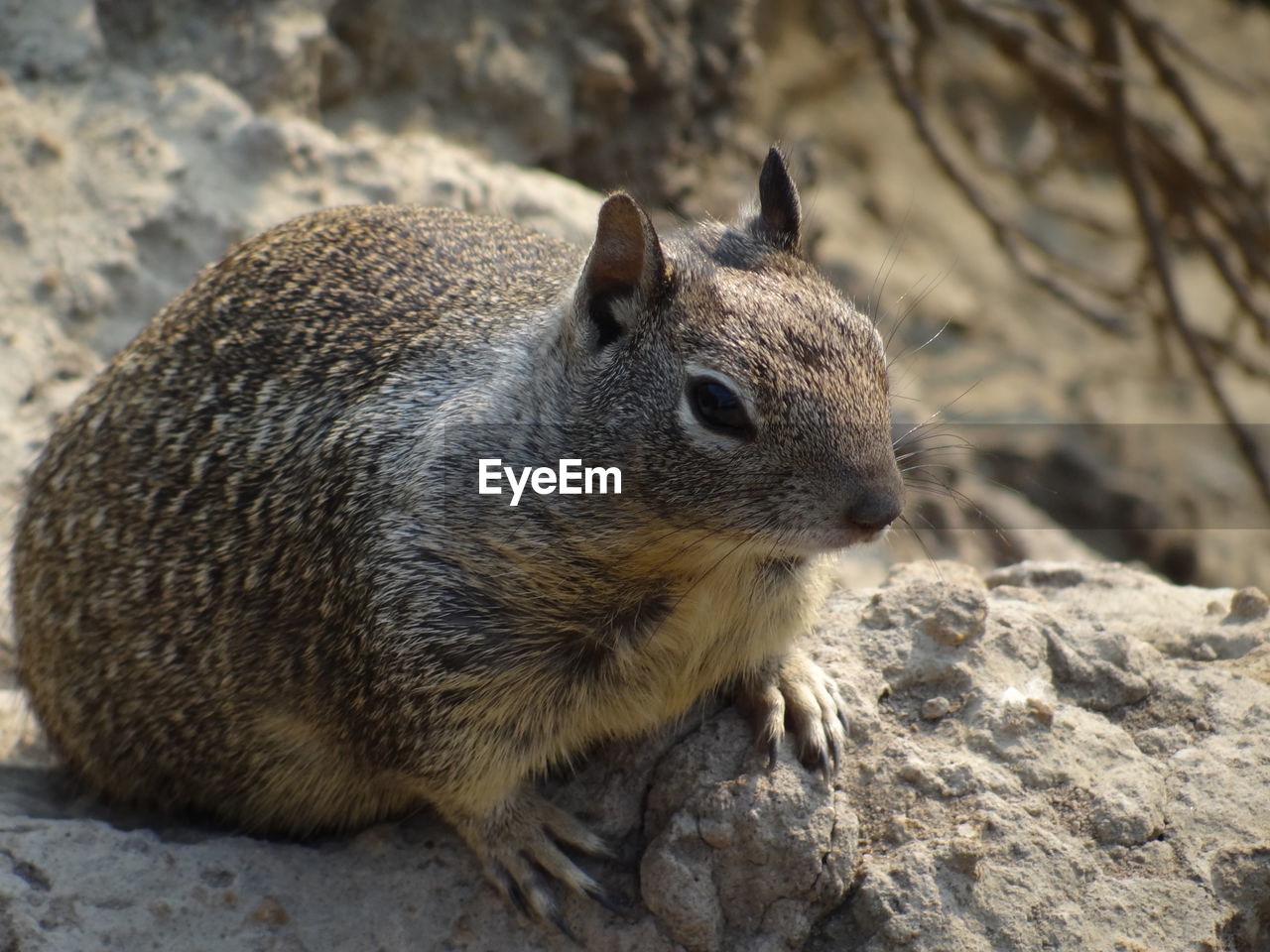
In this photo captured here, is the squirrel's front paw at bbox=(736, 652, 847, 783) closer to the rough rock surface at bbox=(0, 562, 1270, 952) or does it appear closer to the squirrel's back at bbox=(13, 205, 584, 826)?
the rough rock surface at bbox=(0, 562, 1270, 952)

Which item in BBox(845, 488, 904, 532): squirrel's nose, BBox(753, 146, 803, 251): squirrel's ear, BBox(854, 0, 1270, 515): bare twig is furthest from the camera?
BBox(854, 0, 1270, 515): bare twig

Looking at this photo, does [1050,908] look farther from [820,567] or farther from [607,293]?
[607,293]

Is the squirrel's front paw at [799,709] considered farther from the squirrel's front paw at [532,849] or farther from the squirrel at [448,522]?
the squirrel's front paw at [532,849]

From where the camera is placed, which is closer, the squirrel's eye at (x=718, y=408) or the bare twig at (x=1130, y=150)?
the squirrel's eye at (x=718, y=408)

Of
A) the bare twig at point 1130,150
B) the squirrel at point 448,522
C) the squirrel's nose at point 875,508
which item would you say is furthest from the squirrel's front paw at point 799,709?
the bare twig at point 1130,150

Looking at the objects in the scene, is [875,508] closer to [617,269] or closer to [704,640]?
[704,640]

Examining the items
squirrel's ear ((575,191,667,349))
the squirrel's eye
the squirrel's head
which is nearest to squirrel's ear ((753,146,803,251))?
the squirrel's head

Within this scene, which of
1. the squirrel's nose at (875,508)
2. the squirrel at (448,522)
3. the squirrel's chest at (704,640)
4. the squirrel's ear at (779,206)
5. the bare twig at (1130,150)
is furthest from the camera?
the bare twig at (1130,150)
